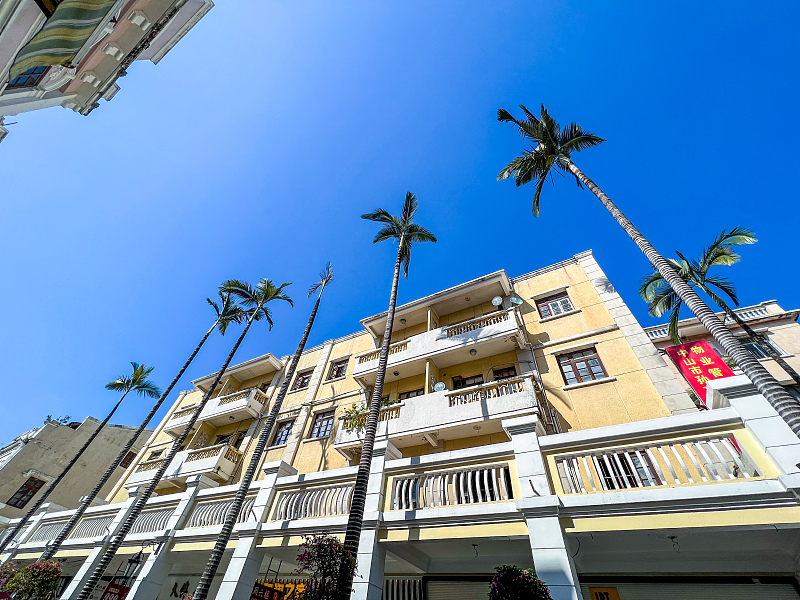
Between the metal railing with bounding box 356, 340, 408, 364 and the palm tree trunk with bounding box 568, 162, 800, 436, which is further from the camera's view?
the metal railing with bounding box 356, 340, 408, 364

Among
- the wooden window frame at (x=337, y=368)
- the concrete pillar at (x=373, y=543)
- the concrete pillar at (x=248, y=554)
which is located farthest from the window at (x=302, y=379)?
the concrete pillar at (x=373, y=543)

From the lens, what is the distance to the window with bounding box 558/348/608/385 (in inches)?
588

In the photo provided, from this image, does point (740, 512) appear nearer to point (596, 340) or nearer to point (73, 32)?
point (596, 340)

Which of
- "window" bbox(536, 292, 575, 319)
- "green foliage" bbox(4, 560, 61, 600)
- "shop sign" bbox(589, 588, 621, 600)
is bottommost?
"green foliage" bbox(4, 560, 61, 600)

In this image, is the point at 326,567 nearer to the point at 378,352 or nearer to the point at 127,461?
→ the point at 378,352

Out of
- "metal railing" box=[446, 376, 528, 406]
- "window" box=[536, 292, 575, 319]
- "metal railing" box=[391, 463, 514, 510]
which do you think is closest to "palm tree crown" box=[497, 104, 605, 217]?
"window" box=[536, 292, 575, 319]

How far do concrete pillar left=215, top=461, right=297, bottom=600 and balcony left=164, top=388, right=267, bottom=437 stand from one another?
11.5 m

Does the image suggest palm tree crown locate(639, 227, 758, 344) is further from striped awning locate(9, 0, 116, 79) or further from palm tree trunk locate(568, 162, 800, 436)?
striped awning locate(9, 0, 116, 79)

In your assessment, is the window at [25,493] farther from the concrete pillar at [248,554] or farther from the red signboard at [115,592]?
the concrete pillar at [248,554]

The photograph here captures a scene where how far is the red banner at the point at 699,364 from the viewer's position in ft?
48.2

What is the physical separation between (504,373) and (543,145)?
11104mm

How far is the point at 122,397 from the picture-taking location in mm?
28688

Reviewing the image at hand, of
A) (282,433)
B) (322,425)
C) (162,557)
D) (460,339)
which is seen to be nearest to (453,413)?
(460,339)

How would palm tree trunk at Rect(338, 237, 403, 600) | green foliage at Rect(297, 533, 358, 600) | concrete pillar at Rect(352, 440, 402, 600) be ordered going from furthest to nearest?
1. concrete pillar at Rect(352, 440, 402, 600)
2. palm tree trunk at Rect(338, 237, 403, 600)
3. green foliage at Rect(297, 533, 358, 600)
